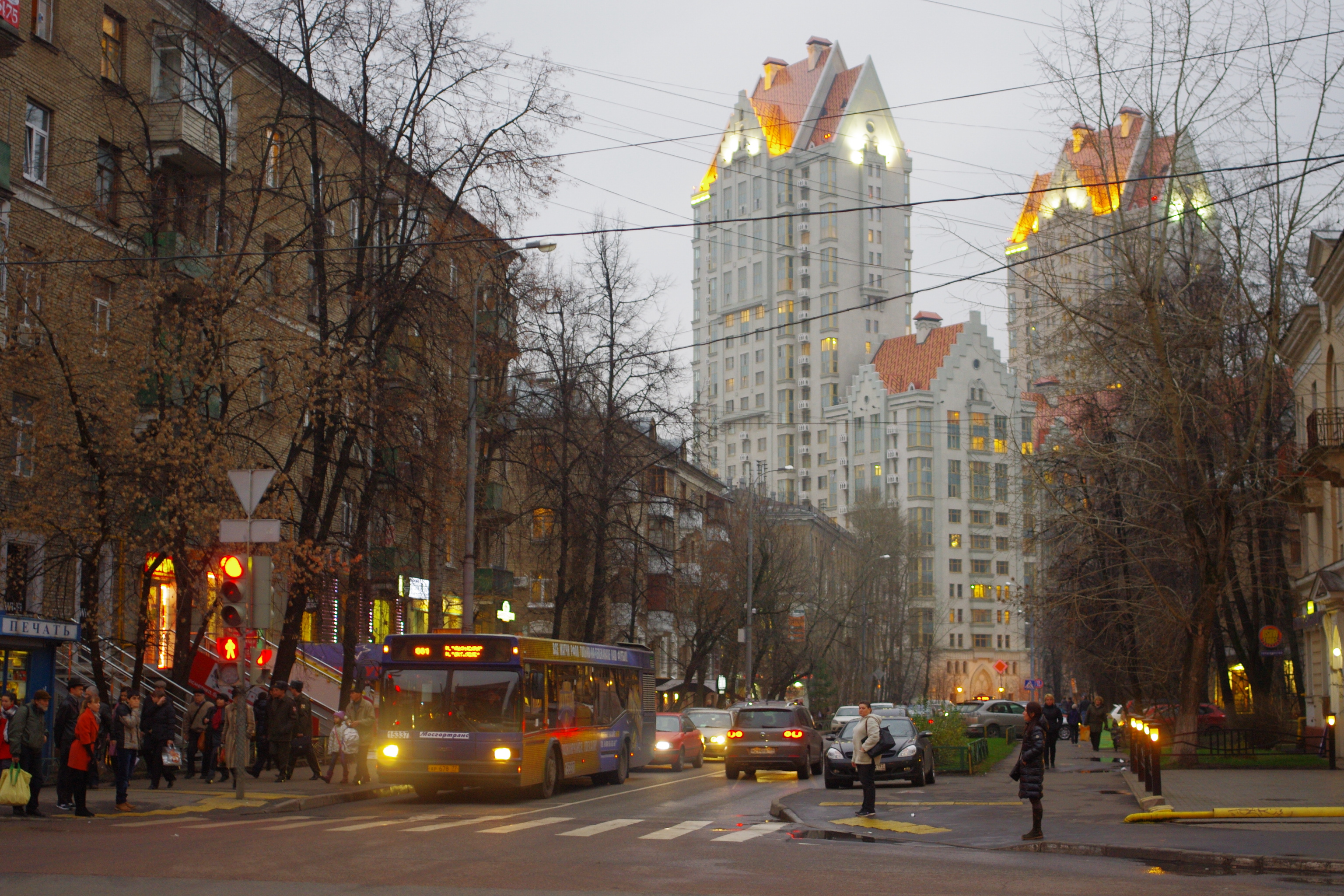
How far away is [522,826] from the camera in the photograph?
58.8 ft

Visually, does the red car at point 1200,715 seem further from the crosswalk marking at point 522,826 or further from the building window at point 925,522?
the building window at point 925,522

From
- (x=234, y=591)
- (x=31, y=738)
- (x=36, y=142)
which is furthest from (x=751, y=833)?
(x=36, y=142)

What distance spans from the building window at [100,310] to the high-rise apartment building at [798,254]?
428 feet

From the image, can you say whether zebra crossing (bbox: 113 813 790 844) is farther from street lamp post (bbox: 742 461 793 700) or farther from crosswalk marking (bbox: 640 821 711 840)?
street lamp post (bbox: 742 461 793 700)

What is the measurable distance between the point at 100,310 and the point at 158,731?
24.4 feet

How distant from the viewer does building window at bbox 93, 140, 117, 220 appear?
2831cm

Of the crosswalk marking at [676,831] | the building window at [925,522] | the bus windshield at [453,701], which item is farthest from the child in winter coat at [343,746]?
the building window at [925,522]

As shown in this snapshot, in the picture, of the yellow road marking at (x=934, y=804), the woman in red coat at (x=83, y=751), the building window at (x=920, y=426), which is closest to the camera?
the woman in red coat at (x=83, y=751)

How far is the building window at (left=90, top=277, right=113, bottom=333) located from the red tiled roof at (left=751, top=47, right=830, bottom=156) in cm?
13917

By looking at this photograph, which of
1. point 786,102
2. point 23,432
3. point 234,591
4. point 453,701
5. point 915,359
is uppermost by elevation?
point 786,102

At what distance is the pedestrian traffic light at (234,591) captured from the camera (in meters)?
19.5

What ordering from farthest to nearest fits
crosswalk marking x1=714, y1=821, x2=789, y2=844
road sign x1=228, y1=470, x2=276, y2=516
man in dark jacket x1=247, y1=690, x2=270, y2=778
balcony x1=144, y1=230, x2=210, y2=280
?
man in dark jacket x1=247, y1=690, x2=270, y2=778 → balcony x1=144, y1=230, x2=210, y2=280 → road sign x1=228, y1=470, x2=276, y2=516 → crosswalk marking x1=714, y1=821, x2=789, y2=844

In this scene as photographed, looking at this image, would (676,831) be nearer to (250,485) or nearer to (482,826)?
(482,826)

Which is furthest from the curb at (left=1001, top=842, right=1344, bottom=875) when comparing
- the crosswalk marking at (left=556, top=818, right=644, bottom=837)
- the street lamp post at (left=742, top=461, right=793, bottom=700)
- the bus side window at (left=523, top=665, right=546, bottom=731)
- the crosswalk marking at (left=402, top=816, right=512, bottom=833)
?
the street lamp post at (left=742, top=461, right=793, bottom=700)
